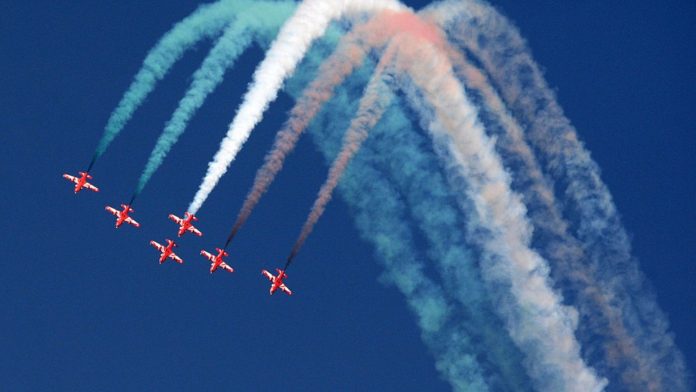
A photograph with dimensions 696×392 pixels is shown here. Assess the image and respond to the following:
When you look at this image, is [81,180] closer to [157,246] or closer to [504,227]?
[157,246]

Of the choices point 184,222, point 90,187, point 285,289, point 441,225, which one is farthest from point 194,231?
point 441,225

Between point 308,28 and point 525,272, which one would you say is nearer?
point 308,28

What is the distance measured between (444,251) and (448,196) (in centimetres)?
190

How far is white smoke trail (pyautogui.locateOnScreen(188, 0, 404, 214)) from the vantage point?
56562mm

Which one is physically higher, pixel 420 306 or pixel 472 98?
pixel 472 98

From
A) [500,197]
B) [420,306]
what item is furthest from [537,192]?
[420,306]

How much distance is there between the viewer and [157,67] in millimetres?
59688

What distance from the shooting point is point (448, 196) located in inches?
2403

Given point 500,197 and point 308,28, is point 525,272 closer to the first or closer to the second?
point 500,197

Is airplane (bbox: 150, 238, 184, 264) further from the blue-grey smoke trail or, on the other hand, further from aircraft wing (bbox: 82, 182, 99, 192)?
the blue-grey smoke trail

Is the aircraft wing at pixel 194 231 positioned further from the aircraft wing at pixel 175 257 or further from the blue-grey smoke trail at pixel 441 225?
the blue-grey smoke trail at pixel 441 225

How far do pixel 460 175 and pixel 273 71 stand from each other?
7509 millimetres

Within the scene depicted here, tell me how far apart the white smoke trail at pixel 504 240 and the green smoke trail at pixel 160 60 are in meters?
6.17

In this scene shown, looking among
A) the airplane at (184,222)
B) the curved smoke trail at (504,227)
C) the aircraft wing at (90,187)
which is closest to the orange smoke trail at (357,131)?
the curved smoke trail at (504,227)
